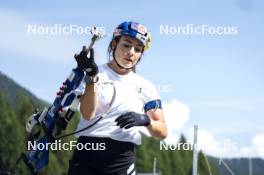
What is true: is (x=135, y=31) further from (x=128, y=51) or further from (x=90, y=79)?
(x=90, y=79)

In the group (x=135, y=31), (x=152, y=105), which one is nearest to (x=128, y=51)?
(x=135, y=31)

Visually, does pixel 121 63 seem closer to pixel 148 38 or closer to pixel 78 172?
pixel 148 38

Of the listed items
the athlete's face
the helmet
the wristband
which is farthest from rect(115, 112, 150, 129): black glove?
the helmet

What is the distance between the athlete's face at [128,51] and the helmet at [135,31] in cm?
4

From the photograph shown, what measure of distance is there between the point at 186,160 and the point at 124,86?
63.8 metres

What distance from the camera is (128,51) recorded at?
457cm

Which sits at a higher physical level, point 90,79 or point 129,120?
point 90,79

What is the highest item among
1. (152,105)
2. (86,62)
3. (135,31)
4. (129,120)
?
(135,31)

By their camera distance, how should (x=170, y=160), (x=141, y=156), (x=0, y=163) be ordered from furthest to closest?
(x=170, y=160) → (x=141, y=156) → (x=0, y=163)

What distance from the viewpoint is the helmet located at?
460 centimetres

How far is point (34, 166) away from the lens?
189 inches

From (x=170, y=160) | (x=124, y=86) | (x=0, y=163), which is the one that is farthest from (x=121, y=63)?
(x=170, y=160)

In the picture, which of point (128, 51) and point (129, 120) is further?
point (128, 51)

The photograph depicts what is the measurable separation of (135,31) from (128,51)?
0.19 metres
